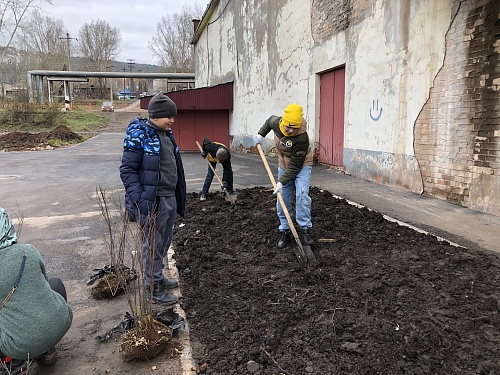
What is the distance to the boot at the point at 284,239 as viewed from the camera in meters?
4.53

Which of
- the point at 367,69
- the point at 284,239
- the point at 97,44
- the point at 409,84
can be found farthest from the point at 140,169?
the point at 97,44

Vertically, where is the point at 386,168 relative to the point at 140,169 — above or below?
below

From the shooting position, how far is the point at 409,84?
7348mm

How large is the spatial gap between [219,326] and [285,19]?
12474 mm

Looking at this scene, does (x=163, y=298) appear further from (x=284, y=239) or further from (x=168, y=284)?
(x=284, y=239)

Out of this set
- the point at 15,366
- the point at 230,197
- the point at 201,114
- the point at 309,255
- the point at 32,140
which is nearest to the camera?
the point at 15,366

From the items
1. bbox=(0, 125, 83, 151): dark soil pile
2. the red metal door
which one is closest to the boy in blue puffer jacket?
the red metal door

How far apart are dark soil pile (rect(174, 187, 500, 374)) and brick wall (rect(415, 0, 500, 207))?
2.00 meters

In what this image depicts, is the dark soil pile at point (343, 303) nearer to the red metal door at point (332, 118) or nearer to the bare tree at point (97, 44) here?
the red metal door at point (332, 118)

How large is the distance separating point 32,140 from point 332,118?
18369 millimetres

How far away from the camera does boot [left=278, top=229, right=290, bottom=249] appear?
453cm

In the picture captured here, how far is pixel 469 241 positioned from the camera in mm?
4523

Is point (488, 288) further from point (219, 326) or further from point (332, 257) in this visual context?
point (219, 326)

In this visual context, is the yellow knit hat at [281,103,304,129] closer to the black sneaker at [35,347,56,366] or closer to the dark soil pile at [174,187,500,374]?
the dark soil pile at [174,187,500,374]
